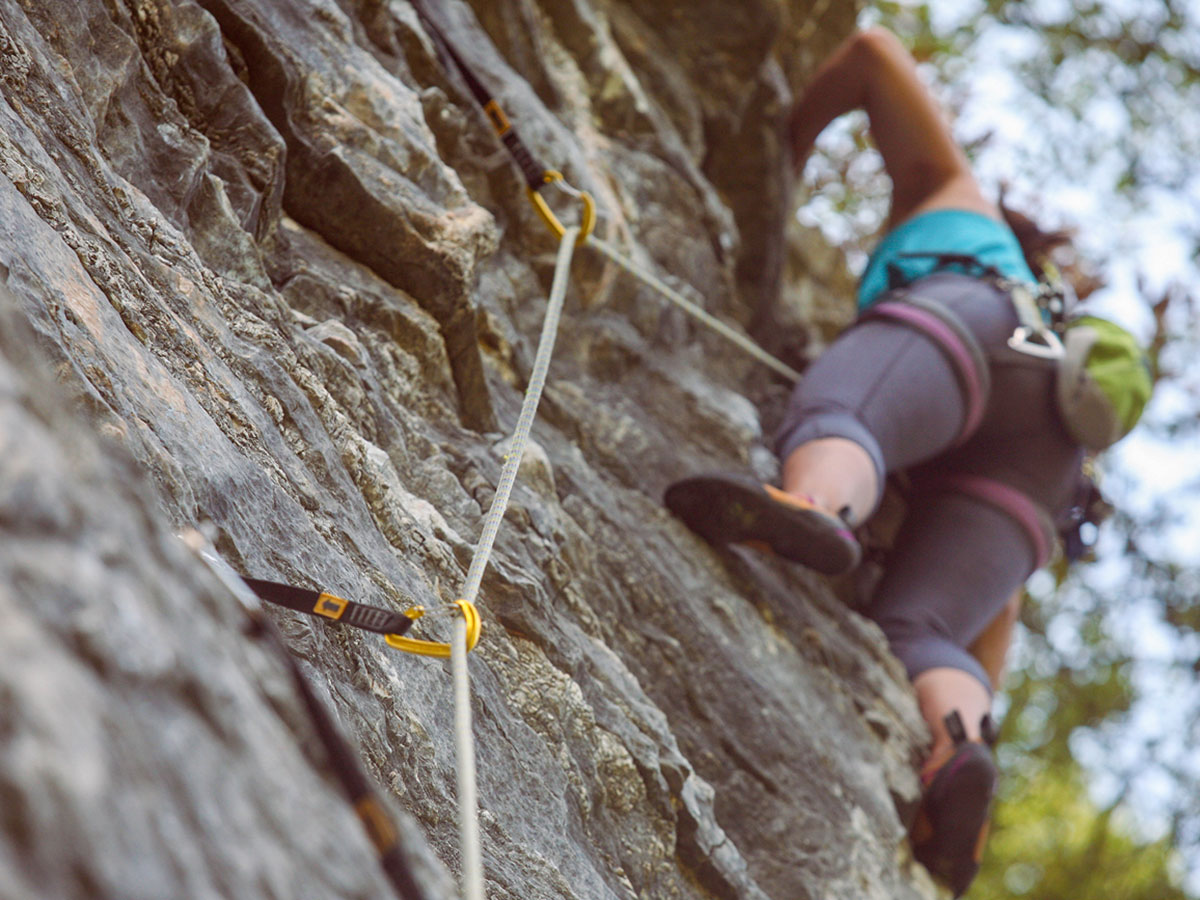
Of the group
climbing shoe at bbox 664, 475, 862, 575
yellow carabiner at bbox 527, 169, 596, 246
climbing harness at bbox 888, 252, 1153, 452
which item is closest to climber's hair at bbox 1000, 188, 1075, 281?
climbing harness at bbox 888, 252, 1153, 452

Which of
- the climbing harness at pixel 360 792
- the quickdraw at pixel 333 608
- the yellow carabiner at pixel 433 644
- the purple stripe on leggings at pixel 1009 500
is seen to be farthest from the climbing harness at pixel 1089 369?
the climbing harness at pixel 360 792

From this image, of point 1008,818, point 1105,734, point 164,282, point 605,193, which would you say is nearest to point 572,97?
point 605,193

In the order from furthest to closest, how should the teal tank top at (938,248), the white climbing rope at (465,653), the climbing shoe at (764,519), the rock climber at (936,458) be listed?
the teal tank top at (938,248) < the rock climber at (936,458) < the climbing shoe at (764,519) < the white climbing rope at (465,653)

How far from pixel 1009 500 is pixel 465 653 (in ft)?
9.47

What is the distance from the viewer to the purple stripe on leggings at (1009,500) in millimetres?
3701

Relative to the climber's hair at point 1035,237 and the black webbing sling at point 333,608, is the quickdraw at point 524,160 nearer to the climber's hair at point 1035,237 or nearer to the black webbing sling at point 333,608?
the black webbing sling at point 333,608

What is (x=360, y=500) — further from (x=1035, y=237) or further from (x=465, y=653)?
(x=1035, y=237)

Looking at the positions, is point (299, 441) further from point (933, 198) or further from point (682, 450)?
point (933, 198)

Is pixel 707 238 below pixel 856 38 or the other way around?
below

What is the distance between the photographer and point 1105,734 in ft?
22.3

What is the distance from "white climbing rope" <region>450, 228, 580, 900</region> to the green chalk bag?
1.71m

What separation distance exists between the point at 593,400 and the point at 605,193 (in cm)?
77

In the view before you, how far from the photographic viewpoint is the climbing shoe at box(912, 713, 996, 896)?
2998mm

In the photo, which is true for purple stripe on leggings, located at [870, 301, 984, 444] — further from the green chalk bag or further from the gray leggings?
the green chalk bag
